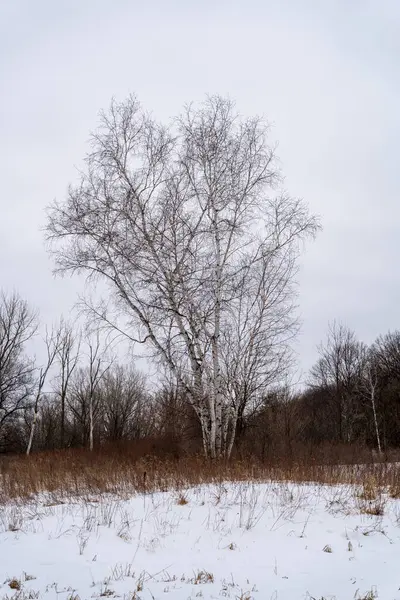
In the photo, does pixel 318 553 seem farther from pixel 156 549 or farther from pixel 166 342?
pixel 166 342

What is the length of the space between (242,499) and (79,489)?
10.8ft

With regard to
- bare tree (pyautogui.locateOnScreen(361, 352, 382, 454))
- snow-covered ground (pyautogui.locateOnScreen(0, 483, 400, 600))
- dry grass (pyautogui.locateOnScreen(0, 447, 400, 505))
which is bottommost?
snow-covered ground (pyautogui.locateOnScreen(0, 483, 400, 600))

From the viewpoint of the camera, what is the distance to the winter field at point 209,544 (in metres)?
Result: 4.50

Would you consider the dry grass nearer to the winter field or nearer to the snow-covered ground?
the winter field

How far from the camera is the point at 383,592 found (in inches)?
170

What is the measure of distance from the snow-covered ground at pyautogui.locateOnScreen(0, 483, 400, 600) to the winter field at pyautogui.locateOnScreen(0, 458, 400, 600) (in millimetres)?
13

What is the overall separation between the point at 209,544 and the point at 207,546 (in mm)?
57

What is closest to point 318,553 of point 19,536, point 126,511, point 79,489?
point 126,511

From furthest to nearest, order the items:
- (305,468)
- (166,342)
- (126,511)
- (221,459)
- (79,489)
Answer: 1. (166,342)
2. (221,459)
3. (305,468)
4. (79,489)
5. (126,511)

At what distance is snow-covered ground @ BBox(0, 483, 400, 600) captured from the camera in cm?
449

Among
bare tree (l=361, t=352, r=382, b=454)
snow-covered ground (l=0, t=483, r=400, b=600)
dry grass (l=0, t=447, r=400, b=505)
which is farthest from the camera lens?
bare tree (l=361, t=352, r=382, b=454)

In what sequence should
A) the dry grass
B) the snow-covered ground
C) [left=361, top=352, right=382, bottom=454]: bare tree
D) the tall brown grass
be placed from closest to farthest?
1. the snow-covered ground
2. the dry grass
3. the tall brown grass
4. [left=361, top=352, right=382, bottom=454]: bare tree

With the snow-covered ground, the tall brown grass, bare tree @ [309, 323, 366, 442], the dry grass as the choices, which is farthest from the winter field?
bare tree @ [309, 323, 366, 442]

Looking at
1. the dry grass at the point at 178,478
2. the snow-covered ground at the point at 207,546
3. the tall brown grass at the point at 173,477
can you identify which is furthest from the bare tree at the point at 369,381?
the snow-covered ground at the point at 207,546
